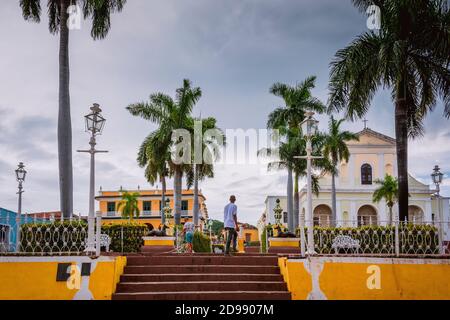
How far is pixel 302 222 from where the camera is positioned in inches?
410

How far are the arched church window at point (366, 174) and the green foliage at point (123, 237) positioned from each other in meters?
34.3

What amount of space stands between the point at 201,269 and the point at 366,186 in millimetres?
39117

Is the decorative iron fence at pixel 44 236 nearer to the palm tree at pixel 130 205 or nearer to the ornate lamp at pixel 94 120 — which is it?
the ornate lamp at pixel 94 120

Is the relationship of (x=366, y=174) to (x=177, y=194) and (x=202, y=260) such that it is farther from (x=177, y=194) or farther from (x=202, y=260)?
(x=202, y=260)

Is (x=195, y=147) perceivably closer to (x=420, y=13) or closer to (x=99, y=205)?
(x=420, y=13)

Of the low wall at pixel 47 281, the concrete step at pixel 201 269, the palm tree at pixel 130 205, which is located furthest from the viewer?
the palm tree at pixel 130 205

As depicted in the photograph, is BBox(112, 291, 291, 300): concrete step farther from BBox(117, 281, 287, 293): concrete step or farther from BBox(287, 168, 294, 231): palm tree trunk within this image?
BBox(287, 168, 294, 231): palm tree trunk

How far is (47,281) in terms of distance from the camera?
30.9ft

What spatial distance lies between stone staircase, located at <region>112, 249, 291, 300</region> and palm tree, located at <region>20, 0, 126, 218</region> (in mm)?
4011

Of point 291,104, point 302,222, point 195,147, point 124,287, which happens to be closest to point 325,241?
point 302,222

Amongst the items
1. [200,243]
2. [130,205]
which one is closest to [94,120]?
[200,243]

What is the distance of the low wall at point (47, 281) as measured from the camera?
935 centimetres

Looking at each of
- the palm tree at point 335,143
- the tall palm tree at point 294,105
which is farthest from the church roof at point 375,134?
the tall palm tree at point 294,105

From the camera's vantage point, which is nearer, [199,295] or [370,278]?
[199,295]
